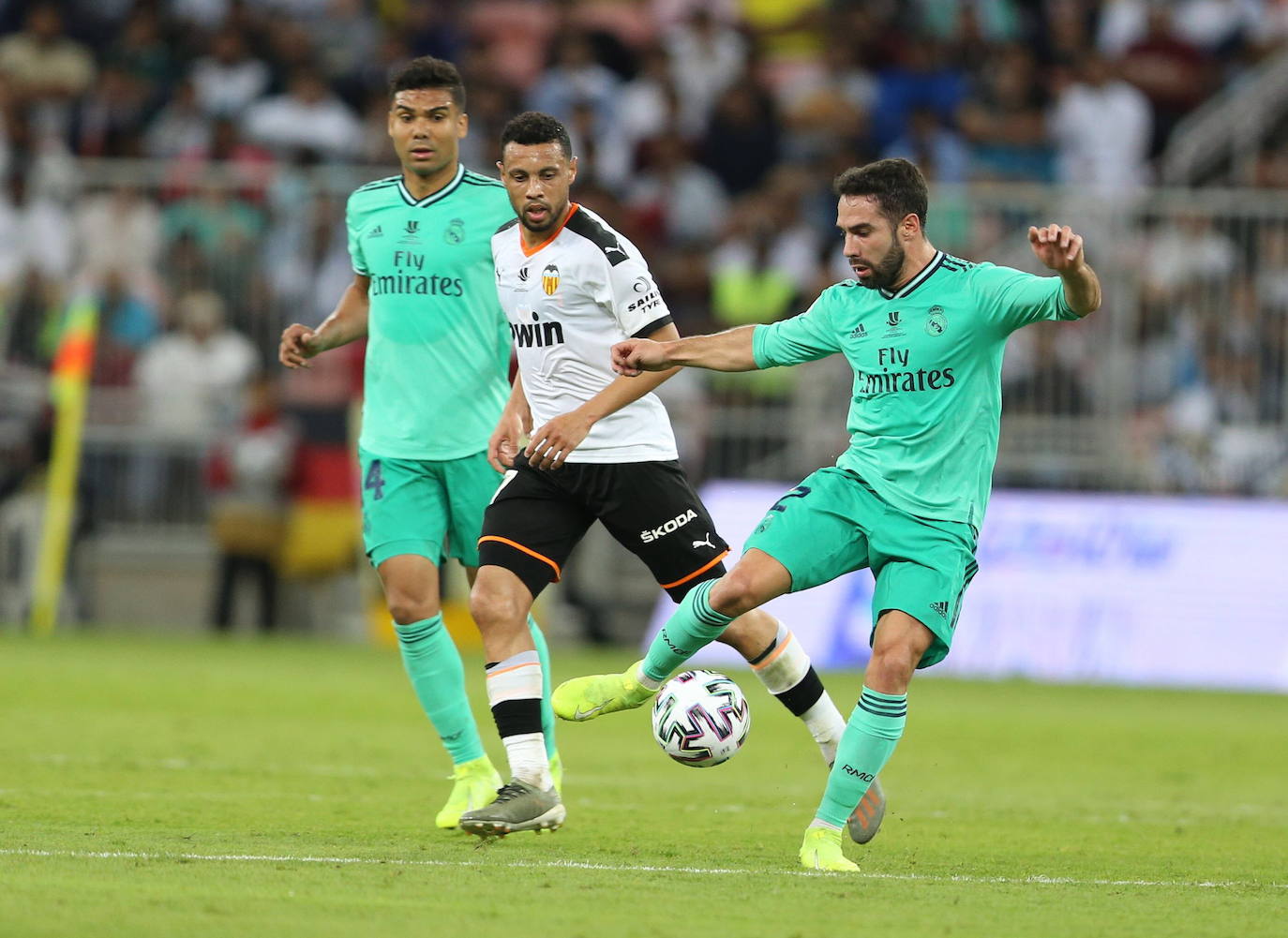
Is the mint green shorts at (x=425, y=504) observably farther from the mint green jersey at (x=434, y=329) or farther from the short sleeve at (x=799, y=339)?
the short sleeve at (x=799, y=339)

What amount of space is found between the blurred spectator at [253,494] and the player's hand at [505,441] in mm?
10850

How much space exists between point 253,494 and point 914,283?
1229cm

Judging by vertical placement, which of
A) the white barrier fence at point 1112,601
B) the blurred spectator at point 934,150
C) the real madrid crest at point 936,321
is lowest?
the white barrier fence at point 1112,601

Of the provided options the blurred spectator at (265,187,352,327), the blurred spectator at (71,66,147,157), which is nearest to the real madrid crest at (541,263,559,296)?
the blurred spectator at (265,187,352,327)

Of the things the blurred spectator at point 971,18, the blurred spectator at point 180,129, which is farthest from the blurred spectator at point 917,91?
the blurred spectator at point 180,129

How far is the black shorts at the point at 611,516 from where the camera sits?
8305mm

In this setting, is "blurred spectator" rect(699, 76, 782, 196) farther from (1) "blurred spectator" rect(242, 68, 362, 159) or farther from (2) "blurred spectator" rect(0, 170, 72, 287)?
(2) "blurred spectator" rect(0, 170, 72, 287)

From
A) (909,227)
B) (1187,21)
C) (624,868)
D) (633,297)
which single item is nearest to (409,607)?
(633,297)

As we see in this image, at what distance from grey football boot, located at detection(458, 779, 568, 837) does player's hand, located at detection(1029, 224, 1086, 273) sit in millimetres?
2647

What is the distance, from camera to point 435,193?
29.7ft

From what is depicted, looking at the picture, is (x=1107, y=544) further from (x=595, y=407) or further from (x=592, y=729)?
(x=595, y=407)

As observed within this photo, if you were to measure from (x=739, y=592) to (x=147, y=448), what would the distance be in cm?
1329

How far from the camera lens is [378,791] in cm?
966

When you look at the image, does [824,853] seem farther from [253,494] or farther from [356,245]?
[253,494]
